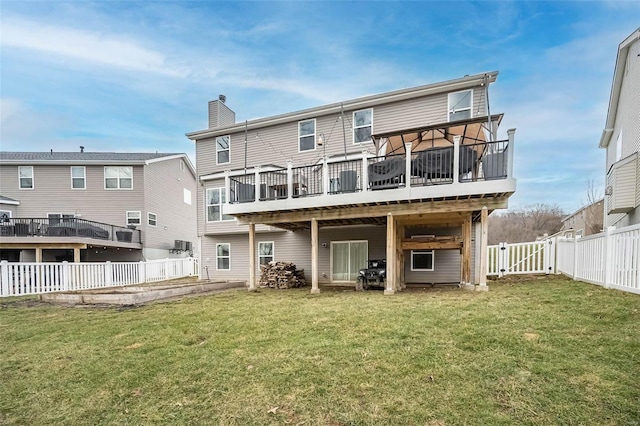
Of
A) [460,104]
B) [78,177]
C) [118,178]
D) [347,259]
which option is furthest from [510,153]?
[78,177]

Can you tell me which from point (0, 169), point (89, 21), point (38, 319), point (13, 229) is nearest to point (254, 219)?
point (38, 319)

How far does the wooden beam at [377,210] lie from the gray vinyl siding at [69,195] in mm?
12370

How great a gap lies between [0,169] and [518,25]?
28873mm

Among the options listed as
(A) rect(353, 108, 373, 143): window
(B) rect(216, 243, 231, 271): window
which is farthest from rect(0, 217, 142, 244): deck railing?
(A) rect(353, 108, 373, 143): window

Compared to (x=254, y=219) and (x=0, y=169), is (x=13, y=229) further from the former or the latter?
(x=254, y=219)

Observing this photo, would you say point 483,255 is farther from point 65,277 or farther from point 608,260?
point 65,277

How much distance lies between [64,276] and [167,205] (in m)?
9.57

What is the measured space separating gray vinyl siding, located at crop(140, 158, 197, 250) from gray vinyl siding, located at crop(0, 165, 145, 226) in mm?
786

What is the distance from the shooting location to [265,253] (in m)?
13.4

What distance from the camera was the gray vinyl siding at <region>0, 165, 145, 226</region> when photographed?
1819 centimetres

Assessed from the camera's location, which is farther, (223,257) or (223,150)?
(223,150)

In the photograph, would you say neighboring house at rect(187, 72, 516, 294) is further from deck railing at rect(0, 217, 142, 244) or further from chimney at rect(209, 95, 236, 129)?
deck railing at rect(0, 217, 142, 244)

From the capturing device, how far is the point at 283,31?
43.2 ft

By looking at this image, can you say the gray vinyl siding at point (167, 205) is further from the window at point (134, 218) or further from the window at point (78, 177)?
the window at point (78, 177)
